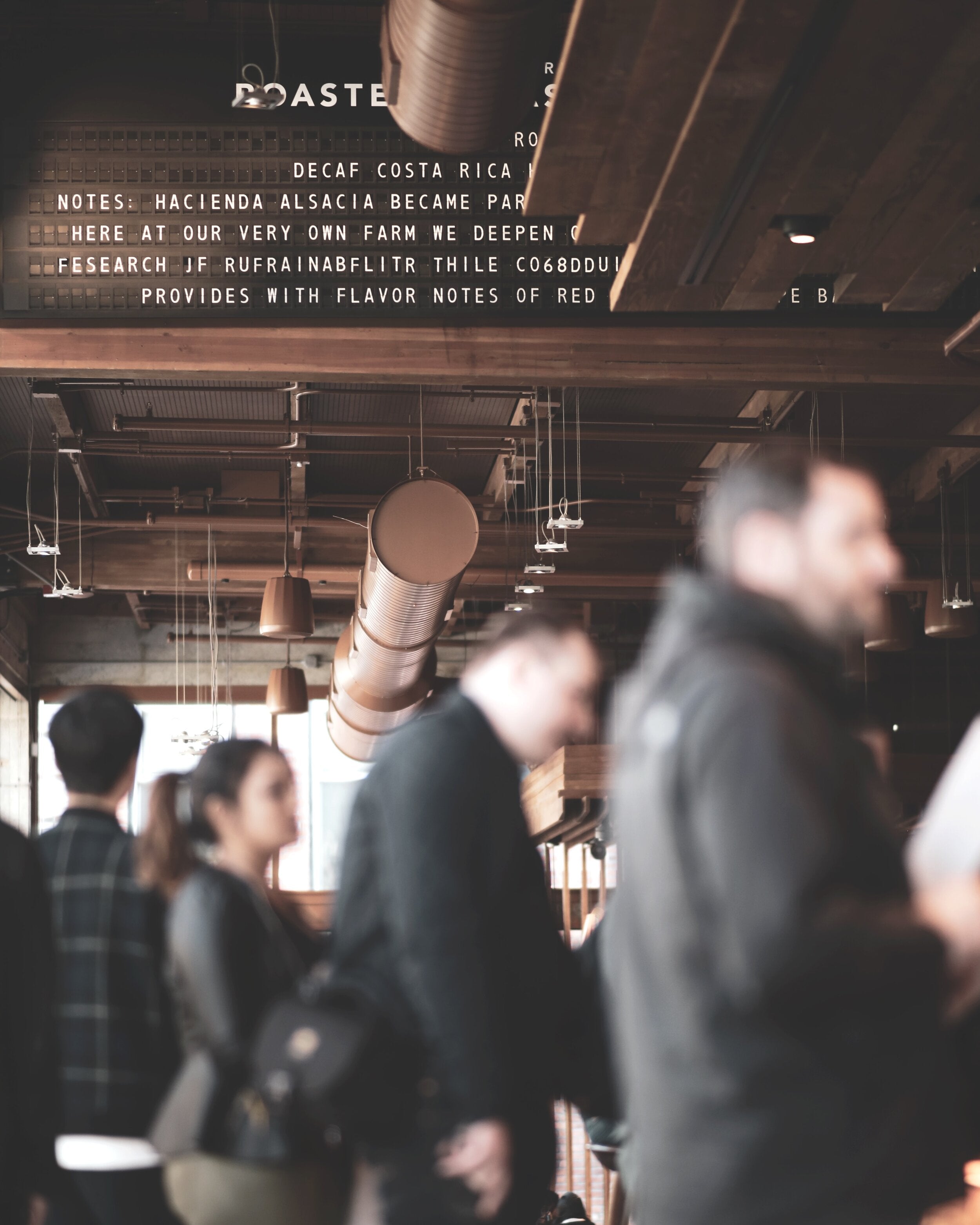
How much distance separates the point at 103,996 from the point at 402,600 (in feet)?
12.4

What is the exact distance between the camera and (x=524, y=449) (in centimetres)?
707

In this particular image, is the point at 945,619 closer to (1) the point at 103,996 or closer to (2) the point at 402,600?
(2) the point at 402,600

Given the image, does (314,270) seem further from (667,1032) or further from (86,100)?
(667,1032)

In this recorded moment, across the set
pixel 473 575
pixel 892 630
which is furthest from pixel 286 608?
pixel 892 630

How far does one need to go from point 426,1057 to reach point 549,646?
22.0 inches

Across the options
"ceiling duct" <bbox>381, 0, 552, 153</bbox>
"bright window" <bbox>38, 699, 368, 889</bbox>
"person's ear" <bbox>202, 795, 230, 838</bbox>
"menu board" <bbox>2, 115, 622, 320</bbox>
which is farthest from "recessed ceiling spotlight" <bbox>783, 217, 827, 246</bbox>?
"bright window" <bbox>38, 699, 368, 889</bbox>

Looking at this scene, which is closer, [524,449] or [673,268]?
[673,268]

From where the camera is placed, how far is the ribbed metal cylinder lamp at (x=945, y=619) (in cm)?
786

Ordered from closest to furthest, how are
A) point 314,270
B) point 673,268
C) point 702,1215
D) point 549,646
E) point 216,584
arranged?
point 702,1215 → point 549,646 → point 673,268 → point 314,270 → point 216,584

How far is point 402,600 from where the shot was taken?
5965 millimetres

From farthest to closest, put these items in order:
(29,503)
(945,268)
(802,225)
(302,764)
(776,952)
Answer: (302,764) < (29,503) < (945,268) < (802,225) < (776,952)

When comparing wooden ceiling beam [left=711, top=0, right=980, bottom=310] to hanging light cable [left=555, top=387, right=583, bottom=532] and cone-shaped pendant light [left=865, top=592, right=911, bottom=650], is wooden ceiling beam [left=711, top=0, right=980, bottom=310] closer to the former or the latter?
hanging light cable [left=555, top=387, right=583, bottom=532]

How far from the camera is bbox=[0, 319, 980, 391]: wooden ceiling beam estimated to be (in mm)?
4395

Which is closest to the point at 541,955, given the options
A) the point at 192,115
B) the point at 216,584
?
the point at 192,115
